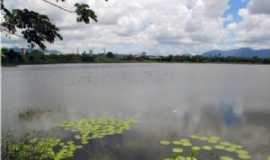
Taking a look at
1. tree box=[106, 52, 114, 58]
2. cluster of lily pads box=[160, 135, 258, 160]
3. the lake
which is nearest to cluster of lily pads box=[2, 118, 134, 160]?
the lake

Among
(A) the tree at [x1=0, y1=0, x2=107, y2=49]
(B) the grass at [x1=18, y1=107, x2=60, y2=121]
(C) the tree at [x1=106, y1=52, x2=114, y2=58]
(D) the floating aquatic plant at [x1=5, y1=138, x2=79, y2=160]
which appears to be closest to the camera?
(A) the tree at [x1=0, y1=0, x2=107, y2=49]

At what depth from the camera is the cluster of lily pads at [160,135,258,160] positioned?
5812 mm

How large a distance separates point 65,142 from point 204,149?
12.8ft

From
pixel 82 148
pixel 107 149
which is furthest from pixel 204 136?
pixel 82 148

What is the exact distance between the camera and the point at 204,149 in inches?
247

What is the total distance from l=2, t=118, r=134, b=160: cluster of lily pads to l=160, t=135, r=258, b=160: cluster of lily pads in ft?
7.15

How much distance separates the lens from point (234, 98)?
14422mm

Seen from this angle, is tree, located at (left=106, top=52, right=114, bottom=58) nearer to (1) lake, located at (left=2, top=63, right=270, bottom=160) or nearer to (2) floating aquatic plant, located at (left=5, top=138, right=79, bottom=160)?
(1) lake, located at (left=2, top=63, right=270, bottom=160)

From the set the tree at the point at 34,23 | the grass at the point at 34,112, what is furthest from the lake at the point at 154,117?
the tree at the point at 34,23

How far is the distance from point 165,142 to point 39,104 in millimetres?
8716

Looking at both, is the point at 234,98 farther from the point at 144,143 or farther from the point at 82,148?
the point at 82,148

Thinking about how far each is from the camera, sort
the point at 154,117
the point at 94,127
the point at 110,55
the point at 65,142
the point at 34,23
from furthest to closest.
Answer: the point at 110,55, the point at 154,117, the point at 94,127, the point at 65,142, the point at 34,23

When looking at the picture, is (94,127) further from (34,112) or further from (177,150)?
(34,112)

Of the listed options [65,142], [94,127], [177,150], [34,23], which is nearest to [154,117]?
[94,127]
